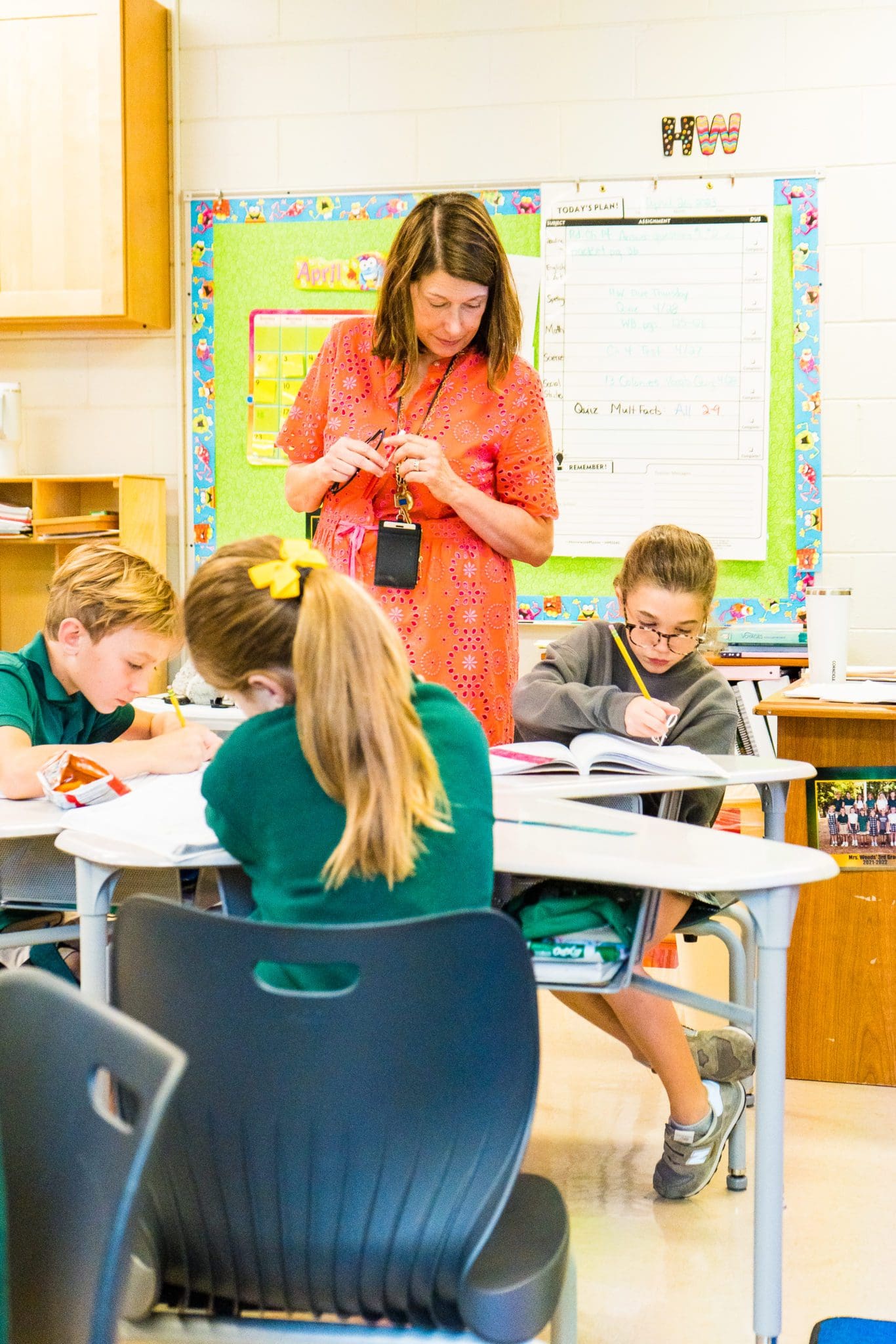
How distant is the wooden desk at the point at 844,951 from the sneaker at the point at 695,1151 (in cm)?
50

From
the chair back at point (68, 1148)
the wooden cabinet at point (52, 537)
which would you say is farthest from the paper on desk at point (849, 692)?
the wooden cabinet at point (52, 537)

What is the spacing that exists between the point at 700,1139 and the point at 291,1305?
3.62 feet

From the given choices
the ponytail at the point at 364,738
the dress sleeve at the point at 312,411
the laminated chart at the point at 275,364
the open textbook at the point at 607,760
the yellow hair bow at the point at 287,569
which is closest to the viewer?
the ponytail at the point at 364,738

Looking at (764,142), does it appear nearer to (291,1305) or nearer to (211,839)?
(211,839)

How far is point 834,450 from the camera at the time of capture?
11.8ft

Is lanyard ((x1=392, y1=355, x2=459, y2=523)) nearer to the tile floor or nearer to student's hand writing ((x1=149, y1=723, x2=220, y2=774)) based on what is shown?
student's hand writing ((x1=149, y1=723, x2=220, y2=774))

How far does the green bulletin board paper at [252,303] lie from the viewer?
12.4 feet

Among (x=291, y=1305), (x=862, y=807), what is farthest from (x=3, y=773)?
(x=862, y=807)

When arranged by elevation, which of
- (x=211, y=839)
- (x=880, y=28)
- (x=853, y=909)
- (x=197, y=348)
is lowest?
(x=853, y=909)

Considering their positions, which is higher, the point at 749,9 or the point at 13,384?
the point at 749,9

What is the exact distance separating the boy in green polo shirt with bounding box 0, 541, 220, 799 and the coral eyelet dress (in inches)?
13.4

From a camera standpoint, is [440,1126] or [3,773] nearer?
[440,1126]

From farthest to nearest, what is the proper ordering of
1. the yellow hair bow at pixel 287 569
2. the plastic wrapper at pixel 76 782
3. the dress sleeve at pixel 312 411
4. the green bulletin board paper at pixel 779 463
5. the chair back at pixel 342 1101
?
the green bulletin board paper at pixel 779 463 < the dress sleeve at pixel 312 411 < the plastic wrapper at pixel 76 782 < the yellow hair bow at pixel 287 569 < the chair back at pixel 342 1101

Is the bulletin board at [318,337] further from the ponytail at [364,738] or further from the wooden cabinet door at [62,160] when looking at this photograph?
the ponytail at [364,738]
